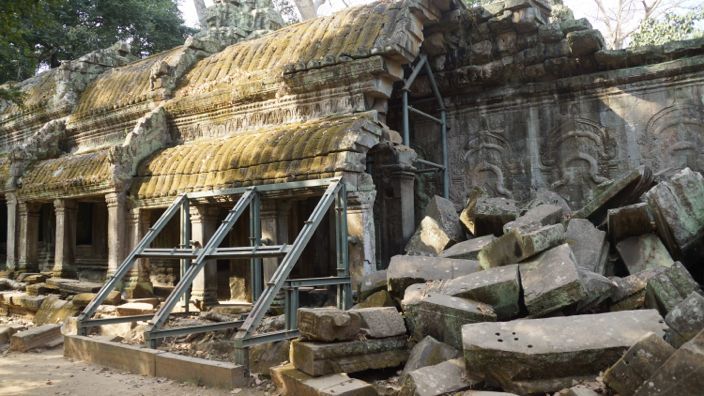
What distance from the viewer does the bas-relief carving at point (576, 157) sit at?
9.20m

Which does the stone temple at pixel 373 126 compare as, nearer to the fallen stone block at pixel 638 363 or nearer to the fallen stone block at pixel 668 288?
the fallen stone block at pixel 668 288

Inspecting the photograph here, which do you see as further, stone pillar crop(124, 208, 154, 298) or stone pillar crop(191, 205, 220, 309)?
stone pillar crop(124, 208, 154, 298)

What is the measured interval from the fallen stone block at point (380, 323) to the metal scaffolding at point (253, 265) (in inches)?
42.6

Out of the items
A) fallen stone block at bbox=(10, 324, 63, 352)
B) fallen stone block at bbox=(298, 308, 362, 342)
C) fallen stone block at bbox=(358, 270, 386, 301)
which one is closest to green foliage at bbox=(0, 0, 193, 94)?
fallen stone block at bbox=(10, 324, 63, 352)

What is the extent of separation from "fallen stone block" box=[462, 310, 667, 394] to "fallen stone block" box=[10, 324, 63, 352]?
21.4 feet

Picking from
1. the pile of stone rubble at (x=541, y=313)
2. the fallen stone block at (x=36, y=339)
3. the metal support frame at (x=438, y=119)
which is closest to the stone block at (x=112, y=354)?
the fallen stone block at (x=36, y=339)

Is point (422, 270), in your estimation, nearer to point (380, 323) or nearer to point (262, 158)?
point (380, 323)

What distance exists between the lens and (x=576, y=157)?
9.39m

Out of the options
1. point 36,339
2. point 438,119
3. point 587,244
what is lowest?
point 36,339

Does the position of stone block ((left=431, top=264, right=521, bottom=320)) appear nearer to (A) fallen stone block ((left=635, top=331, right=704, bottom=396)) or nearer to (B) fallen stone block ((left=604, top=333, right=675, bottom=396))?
(B) fallen stone block ((left=604, top=333, right=675, bottom=396))

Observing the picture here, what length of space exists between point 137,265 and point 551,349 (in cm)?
790

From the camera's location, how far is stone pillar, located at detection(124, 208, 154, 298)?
9.52 metres

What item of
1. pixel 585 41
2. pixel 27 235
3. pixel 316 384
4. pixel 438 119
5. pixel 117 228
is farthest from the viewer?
pixel 27 235

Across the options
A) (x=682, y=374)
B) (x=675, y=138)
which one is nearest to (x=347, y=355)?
(x=682, y=374)
